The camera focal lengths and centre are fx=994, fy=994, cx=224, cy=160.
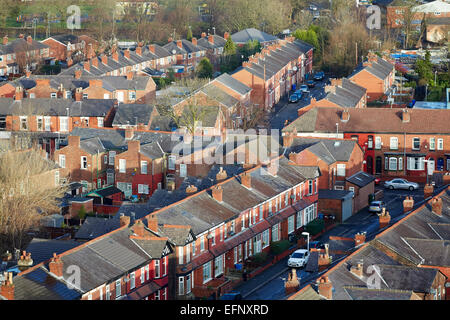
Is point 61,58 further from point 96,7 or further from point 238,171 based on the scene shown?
point 238,171

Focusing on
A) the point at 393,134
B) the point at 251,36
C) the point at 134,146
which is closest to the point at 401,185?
the point at 393,134

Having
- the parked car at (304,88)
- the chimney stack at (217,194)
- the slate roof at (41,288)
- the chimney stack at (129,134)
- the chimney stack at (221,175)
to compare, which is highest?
the slate roof at (41,288)

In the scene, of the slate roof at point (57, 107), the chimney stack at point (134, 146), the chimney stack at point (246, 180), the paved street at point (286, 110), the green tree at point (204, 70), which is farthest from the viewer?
the green tree at point (204, 70)

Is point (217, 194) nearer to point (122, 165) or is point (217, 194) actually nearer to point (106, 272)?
point (106, 272)

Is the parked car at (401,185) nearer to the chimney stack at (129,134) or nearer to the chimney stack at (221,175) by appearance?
the chimney stack at (221,175)

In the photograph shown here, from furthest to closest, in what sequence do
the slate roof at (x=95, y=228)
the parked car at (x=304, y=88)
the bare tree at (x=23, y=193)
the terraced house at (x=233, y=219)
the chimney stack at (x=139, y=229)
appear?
the parked car at (x=304, y=88), the bare tree at (x=23, y=193), the slate roof at (x=95, y=228), the terraced house at (x=233, y=219), the chimney stack at (x=139, y=229)

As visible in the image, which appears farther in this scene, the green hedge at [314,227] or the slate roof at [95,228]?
the green hedge at [314,227]

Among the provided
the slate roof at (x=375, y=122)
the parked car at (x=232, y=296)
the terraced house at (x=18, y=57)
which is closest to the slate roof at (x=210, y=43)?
the terraced house at (x=18, y=57)

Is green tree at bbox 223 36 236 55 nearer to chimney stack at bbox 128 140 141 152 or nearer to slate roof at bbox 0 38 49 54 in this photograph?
slate roof at bbox 0 38 49 54
